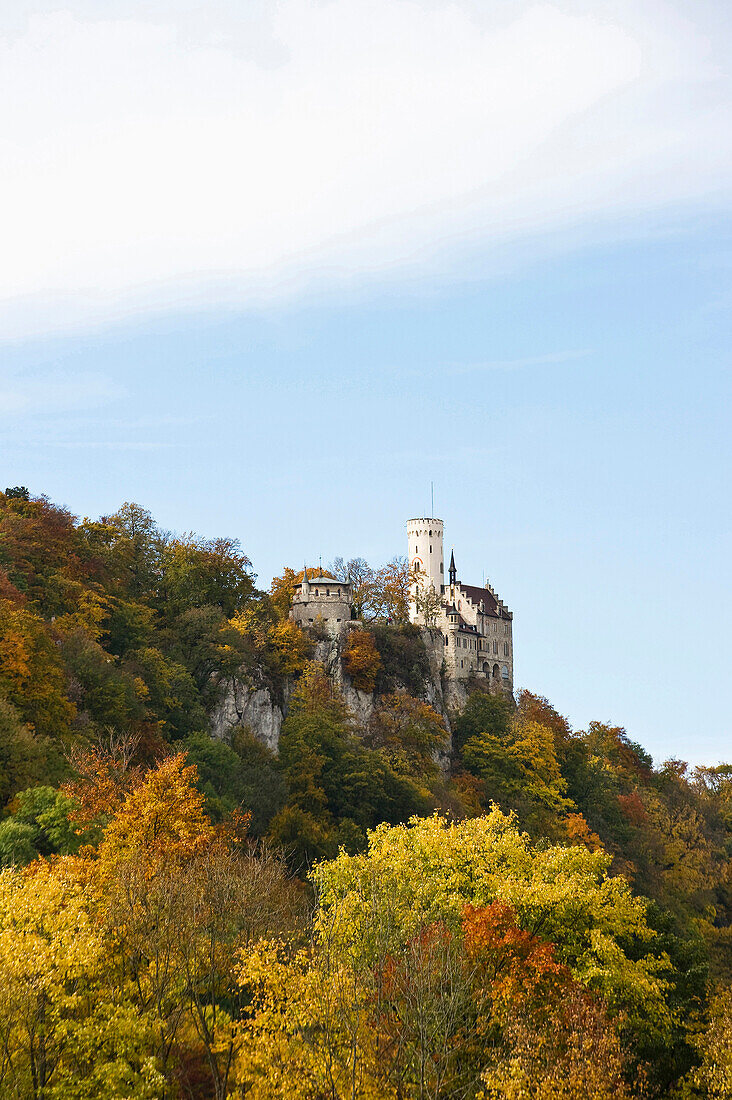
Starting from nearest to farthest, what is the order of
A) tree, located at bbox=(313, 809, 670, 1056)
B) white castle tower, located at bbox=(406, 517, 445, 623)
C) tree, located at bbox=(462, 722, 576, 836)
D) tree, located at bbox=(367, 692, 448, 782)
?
tree, located at bbox=(313, 809, 670, 1056) → tree, located at bbox=(462, 722, 576, 836) → tree, located at bbox=(367, 692, 448, 782) → white castle tower, located at bbox=(406, 517, 445, 623)

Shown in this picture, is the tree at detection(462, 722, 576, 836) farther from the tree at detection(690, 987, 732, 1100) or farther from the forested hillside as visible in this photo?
the tree at detection(690, 987, 732, 1100)

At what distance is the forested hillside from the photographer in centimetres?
2814

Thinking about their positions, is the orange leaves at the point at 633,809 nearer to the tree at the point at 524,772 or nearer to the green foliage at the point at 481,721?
the tree at the point at 524,772

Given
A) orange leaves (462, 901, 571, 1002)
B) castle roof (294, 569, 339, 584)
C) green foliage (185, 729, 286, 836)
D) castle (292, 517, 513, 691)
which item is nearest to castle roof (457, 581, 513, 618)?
castle (292, 517, 513, 691)

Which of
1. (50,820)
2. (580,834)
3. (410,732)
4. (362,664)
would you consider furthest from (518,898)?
(362,664)

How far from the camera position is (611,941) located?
3778 cm

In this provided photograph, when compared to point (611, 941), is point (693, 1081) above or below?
below

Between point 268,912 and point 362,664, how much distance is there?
55.7 metres

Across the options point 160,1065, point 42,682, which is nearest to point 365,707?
point 42,682

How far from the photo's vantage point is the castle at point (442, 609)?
318 feet

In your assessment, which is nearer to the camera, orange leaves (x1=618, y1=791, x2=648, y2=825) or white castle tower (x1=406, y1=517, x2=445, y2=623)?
orange leaves (x1=618, y1=791, x2=648, y2=825)

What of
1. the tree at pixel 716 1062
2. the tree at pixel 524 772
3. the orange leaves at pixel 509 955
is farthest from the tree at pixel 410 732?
the tree at pixel 716 1062

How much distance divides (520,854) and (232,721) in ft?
136

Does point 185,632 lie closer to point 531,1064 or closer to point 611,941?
point 611,941
